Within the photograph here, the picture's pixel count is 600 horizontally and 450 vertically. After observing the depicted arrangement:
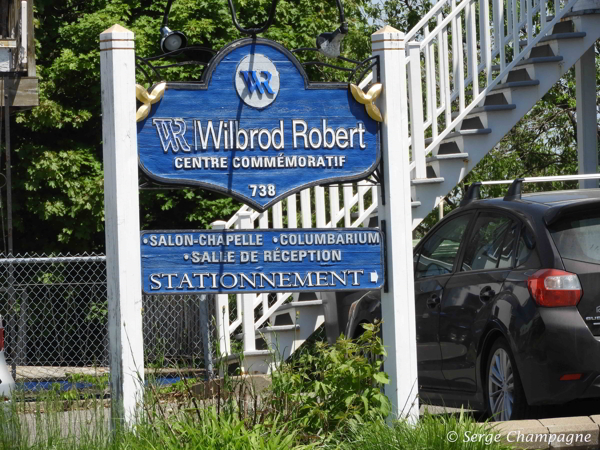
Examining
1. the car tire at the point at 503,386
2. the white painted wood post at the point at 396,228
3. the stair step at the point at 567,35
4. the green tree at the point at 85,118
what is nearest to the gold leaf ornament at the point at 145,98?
the white painted wood post at the point at 396,228

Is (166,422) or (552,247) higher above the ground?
(552,247)

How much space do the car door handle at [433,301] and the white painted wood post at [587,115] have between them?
4.68 meters

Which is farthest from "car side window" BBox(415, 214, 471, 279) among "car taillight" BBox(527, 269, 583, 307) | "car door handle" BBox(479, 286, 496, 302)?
"car taillight" BBox(527, 269, 583, 307)

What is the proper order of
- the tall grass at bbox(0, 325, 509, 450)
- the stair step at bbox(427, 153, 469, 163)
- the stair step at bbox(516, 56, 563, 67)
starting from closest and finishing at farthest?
the tall grass at bbox(0, 325, 509, 450), the stair step at bbox(427, 153, 469, 163), the stair step at bbox(516, 56, 563, 67)

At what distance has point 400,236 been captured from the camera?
18.0 feet

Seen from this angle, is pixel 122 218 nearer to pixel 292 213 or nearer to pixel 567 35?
pixel 292 213

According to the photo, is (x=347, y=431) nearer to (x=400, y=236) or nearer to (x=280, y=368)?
(x=280, y=368)

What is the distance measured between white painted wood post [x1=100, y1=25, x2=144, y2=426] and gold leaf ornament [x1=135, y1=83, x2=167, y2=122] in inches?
2.5

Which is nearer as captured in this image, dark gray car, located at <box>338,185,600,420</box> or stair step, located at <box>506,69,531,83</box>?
dark gray car, located at <box>338,185,600,420</box>

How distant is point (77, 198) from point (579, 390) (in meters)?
9.62

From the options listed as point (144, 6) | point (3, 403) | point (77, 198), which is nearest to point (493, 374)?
point (3, 403)

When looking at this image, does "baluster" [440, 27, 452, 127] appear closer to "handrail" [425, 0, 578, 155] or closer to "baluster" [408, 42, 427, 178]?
"handrail" [425, 0, 578, 155]

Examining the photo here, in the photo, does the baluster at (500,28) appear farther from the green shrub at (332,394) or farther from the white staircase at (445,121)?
the green shrub at (332,394)

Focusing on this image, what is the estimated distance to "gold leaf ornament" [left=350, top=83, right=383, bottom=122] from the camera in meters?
5.46
